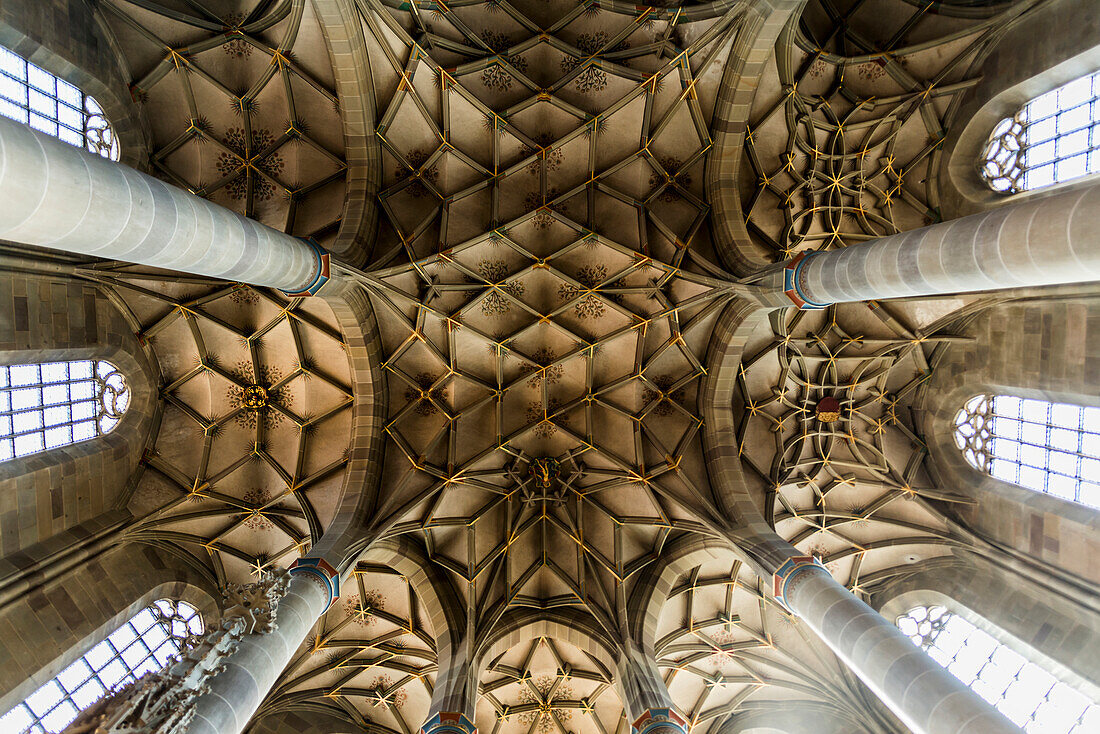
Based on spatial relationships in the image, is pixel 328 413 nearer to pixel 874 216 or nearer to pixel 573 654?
pixel 573 654

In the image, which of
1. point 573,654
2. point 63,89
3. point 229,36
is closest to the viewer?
point 63,89

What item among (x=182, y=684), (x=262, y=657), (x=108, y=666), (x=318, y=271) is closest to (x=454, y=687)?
(x=262, y=657)

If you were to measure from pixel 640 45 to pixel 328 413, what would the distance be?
14.1 metres

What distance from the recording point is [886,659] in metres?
9.32

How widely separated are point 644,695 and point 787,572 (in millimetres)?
4600

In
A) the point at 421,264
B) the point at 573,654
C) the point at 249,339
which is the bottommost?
the point at 573,654

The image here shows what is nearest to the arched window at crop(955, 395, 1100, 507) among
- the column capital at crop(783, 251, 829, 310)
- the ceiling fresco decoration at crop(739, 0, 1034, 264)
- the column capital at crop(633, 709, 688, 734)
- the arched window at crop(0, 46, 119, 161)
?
the ceiling fresco decoration at crop(739, 0, 1034, 264)

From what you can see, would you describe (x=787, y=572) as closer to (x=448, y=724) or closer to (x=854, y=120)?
(x=448, y=724)

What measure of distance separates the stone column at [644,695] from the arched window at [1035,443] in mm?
10609

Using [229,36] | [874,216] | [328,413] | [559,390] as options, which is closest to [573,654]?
[559,390]

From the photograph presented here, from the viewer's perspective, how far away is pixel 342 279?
571 inches

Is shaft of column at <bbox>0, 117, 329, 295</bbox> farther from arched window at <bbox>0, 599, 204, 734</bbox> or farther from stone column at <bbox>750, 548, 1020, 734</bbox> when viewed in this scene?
stone column at <bbox>750, 548, 1020, 734</bbox>

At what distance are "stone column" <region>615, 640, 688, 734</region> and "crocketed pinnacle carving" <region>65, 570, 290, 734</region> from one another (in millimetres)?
8246

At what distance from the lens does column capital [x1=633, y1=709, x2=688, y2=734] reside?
12375 millimetres
